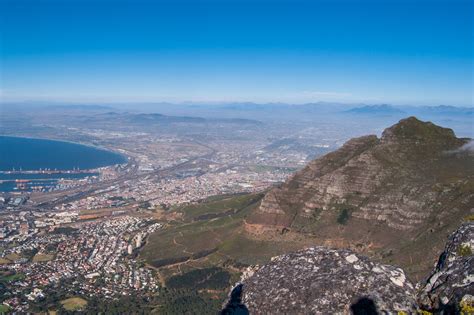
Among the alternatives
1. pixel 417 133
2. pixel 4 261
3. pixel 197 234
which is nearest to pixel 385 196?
pixel 417 133

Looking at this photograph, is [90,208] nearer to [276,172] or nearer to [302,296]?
[276,172]

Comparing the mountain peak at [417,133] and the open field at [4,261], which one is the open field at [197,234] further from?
the mountain peak at [417,133]

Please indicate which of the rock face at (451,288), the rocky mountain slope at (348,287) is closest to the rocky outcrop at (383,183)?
the rock face at (451,288)

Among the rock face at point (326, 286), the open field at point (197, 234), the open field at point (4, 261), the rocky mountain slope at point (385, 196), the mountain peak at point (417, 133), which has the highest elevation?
the rock face at point (326, 286)

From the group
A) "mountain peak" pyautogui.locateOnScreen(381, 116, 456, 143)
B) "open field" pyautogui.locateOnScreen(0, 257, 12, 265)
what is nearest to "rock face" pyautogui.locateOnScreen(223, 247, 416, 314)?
"mountain peak" pyautogui.locateOnScreen(381, 116, 456, 143)

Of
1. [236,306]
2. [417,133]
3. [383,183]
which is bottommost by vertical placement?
[383,183]

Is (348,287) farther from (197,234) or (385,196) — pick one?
(197,234)

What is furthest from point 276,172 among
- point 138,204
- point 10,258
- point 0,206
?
point 10,258
